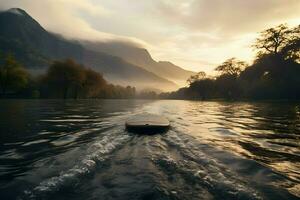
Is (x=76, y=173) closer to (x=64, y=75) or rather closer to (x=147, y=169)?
(x=147, y=169)

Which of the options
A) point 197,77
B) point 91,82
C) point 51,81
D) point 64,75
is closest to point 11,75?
point 51,81

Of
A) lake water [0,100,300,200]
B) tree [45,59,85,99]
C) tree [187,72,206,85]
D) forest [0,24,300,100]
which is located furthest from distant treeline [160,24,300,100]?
lake water [0,100,300,200]

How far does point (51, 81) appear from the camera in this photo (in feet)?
282

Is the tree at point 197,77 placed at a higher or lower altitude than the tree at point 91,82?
higher

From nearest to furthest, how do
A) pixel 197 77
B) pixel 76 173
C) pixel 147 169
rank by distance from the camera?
pixel 76 173
pixel 147 169
pixel 197 77

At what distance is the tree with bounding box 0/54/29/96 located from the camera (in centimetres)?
7694

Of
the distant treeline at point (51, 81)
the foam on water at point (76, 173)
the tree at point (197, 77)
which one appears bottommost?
the foam on water at point (76, 173)

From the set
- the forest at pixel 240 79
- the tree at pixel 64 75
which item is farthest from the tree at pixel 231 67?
the tree at pixel 64 75

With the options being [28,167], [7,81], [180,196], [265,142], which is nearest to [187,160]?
[180,196]

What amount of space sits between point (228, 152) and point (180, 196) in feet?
14.9

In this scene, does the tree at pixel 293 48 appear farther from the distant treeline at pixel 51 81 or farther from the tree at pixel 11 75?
the tree at pixel 11 75

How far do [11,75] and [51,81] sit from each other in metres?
12.6

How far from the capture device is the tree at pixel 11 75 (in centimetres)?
7694

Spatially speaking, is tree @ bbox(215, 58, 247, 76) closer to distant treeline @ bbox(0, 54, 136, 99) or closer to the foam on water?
distant treeline @ bbox(0, 54, 136, 99)
